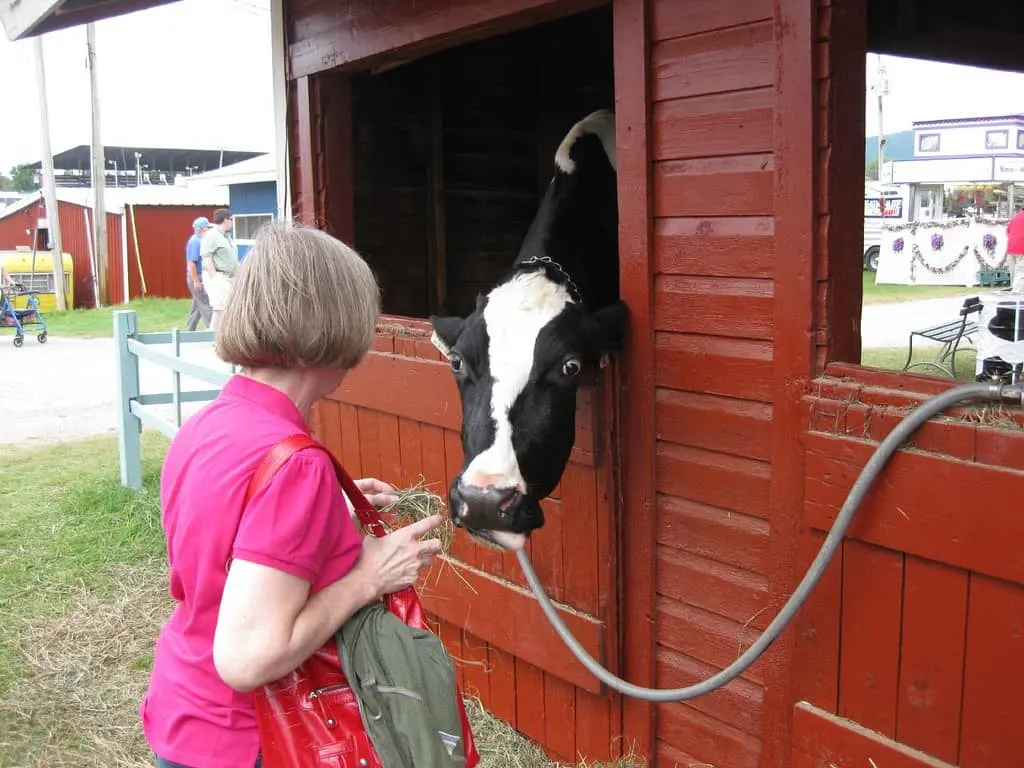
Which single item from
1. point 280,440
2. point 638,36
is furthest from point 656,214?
point 280,440

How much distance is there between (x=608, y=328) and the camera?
2.80m

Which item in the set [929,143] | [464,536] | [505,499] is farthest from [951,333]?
[929,143]

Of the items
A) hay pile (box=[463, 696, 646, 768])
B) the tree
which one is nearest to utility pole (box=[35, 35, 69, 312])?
hay pile (box=[463, 696, 646, 768])

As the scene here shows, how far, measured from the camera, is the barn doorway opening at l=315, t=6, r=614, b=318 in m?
5.18

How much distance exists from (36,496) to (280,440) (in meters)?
6.22

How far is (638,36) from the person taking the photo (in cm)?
275

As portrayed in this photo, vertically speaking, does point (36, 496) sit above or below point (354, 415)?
below

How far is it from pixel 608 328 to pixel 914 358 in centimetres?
823

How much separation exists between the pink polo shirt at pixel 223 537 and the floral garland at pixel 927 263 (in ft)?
52.1

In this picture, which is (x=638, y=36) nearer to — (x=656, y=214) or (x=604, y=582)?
(x=656, y=214)

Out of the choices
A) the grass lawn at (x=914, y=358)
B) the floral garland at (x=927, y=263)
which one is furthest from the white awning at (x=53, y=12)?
the floral garland at (x=927, y=263)

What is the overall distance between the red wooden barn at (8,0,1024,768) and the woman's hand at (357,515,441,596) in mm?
1121

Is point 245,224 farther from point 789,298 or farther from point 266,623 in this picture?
point 266,623

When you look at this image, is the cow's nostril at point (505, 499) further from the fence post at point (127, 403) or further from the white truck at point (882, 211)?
the white truck at point (882, 211)
